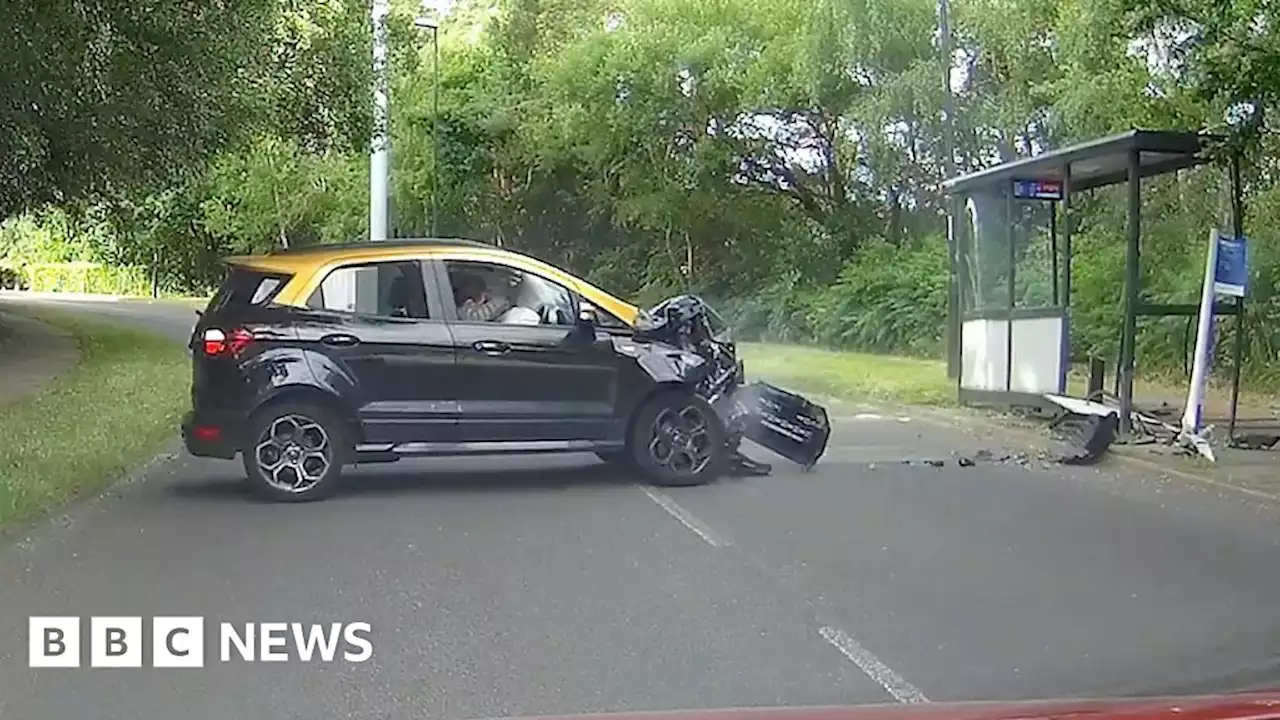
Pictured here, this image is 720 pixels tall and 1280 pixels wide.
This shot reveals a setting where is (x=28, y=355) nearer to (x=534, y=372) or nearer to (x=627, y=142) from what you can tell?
(x=534, y=372)

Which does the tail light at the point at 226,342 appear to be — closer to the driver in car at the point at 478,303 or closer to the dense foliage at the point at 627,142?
the dense foliage at the point at 627,142

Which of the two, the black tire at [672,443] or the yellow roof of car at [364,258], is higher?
the yellow roof of car at [364,258]

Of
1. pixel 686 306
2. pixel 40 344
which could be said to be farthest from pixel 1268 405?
pixel 40 344

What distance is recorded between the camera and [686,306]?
6254 mm

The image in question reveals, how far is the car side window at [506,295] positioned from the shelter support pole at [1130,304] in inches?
171

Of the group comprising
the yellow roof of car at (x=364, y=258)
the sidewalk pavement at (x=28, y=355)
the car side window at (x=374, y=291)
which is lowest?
the sidewalk pavement at (x=28, y=355)

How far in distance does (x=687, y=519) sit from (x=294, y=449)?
161 centimetres

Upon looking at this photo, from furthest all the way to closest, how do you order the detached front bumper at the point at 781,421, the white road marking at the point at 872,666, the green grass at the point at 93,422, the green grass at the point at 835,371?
1. the detached front bumper at the point at 781,421
2. the green grass at the point at 835,371
3. the green grass at the point at 93,422
4. the white road marking at the point at 872,666

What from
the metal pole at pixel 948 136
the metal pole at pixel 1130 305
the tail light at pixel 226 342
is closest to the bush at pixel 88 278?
the tail light at pixel 226 342

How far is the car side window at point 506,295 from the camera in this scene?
237 inches

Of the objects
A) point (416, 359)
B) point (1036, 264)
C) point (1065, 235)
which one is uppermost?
point (1065, 235)

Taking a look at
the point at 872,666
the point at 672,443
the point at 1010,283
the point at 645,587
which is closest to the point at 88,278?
the point at 672,443

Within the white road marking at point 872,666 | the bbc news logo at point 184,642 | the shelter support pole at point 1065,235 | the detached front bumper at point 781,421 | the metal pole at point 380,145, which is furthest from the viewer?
the shelter support pole at point 1065,235

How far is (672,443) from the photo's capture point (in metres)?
6.67
